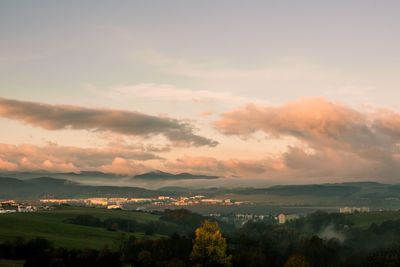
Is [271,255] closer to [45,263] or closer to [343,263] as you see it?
[343,263]

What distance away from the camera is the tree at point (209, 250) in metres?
166

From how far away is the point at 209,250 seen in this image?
166 metres

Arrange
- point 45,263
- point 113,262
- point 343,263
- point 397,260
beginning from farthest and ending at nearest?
point 343,263 < point 397,260 < point 113,262 < point 45,263

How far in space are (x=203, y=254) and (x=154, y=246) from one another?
2559cm

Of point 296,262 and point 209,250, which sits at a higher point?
point 209,250

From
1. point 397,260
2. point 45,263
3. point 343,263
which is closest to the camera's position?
point 45,263

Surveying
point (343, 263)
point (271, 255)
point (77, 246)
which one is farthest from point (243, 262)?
point (77, 246)

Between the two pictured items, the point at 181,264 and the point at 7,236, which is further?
the point at 7,236

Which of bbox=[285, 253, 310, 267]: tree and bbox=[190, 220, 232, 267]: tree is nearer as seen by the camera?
bbox=[285, 253, 310, 267]: tree

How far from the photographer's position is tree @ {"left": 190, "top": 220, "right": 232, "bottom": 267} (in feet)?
543

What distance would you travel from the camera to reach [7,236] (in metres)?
188

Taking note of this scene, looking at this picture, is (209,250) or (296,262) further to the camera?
(209,250)

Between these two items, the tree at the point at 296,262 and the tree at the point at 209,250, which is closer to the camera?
the tree at the point at 296,262

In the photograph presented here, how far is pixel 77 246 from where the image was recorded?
7333 inches
